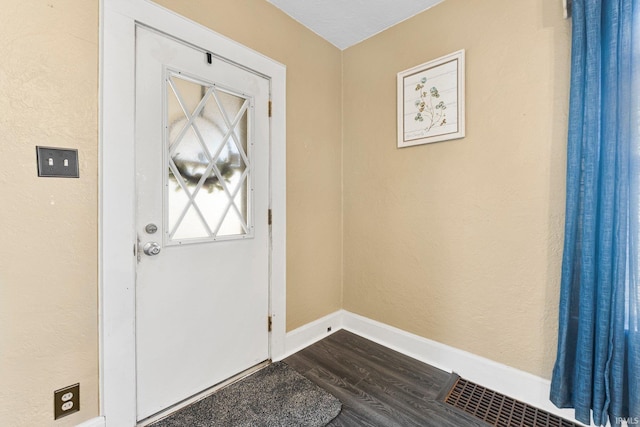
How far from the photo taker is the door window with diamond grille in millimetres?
1553

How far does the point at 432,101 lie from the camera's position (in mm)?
1987

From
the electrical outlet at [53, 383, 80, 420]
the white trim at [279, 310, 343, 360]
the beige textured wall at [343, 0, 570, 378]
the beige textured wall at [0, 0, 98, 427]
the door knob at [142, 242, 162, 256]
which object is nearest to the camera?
the beige textured wall at [0, 0, 98, 427]

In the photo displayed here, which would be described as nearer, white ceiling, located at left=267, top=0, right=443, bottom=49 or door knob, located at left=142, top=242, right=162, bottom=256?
door knob, located at left=142, top=242, right=162, bottom=256

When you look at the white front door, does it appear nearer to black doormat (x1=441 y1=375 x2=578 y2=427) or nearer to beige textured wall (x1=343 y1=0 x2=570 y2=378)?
beige textured wall (x1=343 y1=0 x2=570 y2=378)

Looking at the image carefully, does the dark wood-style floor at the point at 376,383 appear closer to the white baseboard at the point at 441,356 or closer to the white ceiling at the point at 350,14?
the white baseboard at the point at 441,356

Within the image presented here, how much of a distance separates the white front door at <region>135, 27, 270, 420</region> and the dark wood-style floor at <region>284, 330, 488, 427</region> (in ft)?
1.50

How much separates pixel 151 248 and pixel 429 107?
6.51 ft

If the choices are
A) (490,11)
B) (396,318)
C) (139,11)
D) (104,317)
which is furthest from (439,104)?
(104,317)

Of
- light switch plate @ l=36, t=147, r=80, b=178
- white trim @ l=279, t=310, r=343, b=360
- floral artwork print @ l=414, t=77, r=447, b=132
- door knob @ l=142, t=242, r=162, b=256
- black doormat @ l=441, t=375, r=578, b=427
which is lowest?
black doormat @ l=441, t=375, r=578, b=427

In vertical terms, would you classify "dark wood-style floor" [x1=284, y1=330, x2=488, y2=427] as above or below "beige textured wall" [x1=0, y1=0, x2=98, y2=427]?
below

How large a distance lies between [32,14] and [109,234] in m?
0.95

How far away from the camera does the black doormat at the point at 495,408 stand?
146 cm

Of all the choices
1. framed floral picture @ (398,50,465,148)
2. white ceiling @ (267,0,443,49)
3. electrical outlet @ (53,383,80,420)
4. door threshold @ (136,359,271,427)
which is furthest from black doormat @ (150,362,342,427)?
white ceiling @ (267,0,443,49)

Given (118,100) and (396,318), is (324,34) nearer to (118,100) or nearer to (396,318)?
(118,100)
